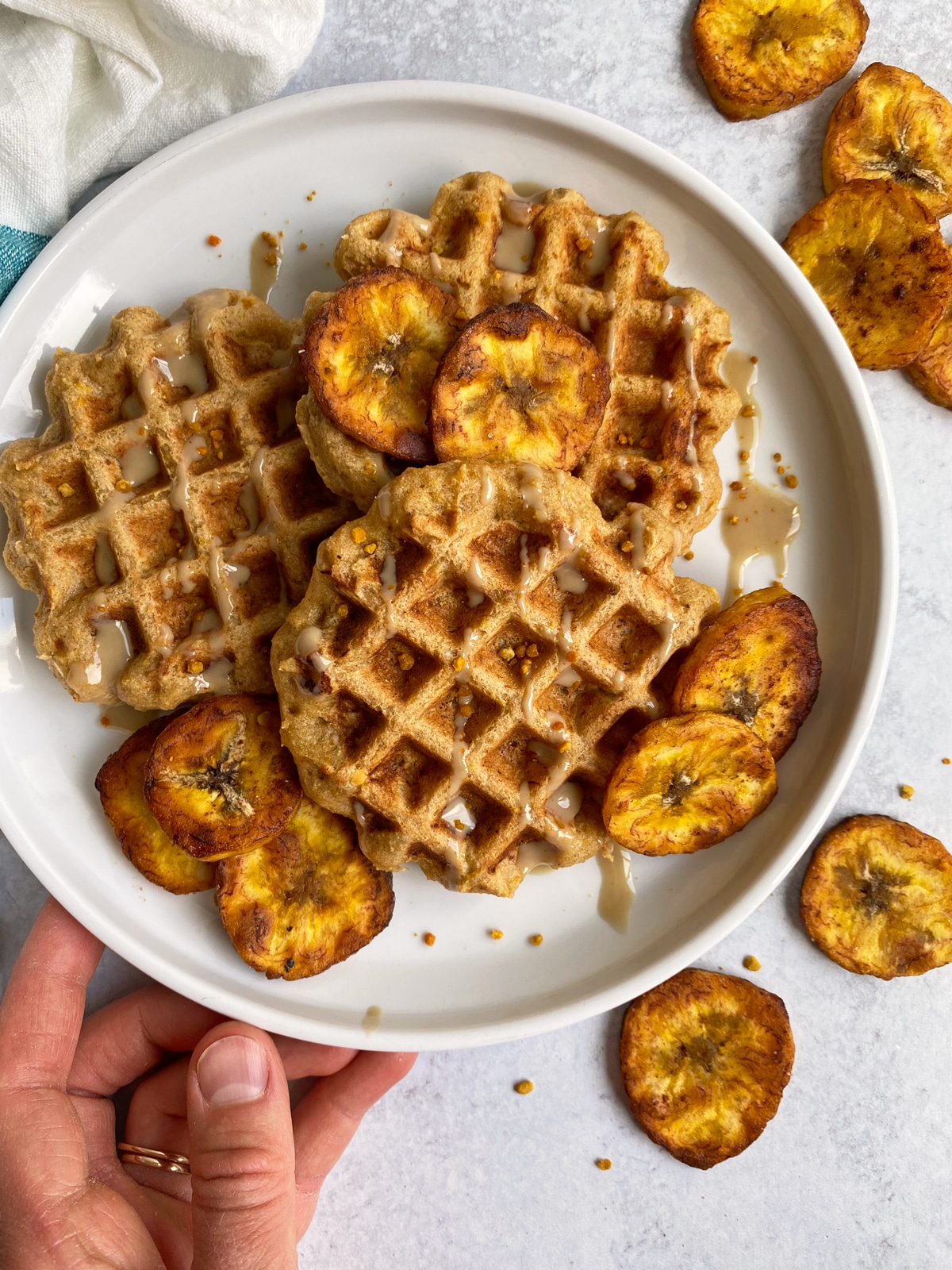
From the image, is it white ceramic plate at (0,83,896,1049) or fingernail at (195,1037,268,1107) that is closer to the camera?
fingernail at (195,1037,268,1107)

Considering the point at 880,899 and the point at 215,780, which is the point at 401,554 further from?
the point at 880,899

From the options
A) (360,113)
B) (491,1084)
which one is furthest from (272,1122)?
(360,113)

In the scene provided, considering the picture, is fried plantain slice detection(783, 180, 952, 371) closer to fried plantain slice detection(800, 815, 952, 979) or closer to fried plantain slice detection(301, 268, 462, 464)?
fried plantain slice detection(301, 268, 462, 464)

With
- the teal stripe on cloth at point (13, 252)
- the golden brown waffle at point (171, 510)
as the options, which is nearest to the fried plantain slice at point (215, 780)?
the golden brown waffle at point (171, 510)

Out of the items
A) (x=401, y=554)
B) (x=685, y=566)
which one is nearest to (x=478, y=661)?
(x=401, y=554)

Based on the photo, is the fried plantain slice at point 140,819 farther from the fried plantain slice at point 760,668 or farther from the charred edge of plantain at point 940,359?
the charred edge of plantain at point 940,359

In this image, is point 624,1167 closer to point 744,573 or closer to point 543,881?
point 543,881

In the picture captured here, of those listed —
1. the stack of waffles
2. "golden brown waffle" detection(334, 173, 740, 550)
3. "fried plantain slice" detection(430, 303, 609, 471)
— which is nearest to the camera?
"fried plantain slice" detection(430, 303, 609, 471)

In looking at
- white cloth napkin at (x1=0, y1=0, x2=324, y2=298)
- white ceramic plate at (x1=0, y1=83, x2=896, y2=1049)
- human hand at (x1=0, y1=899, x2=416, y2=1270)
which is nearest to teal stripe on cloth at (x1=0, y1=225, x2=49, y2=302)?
white cloth napkin at (x1=0, y1=0, x2=324, y2=298)
